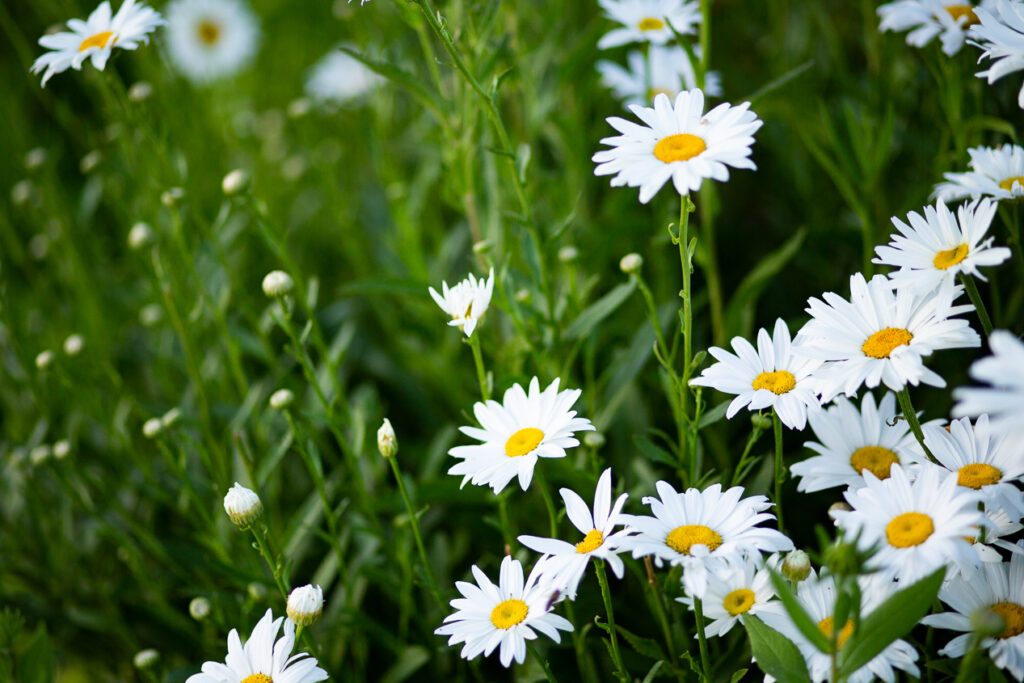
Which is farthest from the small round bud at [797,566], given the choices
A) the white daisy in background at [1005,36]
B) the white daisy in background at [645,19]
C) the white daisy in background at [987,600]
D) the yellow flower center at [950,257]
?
the white daisy in background at [645,19]

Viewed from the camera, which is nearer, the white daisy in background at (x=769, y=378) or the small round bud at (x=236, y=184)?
the white daisy in background at (x=769, y=378)

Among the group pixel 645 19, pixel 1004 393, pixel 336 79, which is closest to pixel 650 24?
pixel 645 19

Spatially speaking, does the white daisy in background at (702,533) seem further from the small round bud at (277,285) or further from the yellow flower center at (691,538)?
the small round bud at (277,285)

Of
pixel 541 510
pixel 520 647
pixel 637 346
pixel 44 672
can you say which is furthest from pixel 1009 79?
pixel 44 672

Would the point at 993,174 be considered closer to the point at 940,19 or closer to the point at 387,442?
the point at 940,19

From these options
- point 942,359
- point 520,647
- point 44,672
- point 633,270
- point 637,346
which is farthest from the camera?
point 942,359

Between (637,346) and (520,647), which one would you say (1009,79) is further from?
(520,647)
